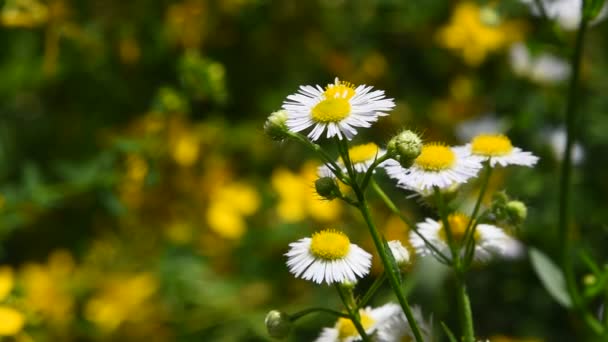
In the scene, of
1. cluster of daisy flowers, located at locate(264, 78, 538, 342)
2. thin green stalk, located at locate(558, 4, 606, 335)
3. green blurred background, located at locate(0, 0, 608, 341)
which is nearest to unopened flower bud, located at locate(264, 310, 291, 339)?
cluster of daisy flowers, located at locate(264, 78, 538, 342)

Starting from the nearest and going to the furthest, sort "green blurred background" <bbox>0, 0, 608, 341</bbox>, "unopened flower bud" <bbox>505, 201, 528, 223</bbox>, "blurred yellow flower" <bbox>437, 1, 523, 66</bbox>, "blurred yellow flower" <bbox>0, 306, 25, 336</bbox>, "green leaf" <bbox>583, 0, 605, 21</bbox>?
"unopened flower bud" <bbox>505, 201, 528, 223</bbox> → "green leaf" <bbox>583, 0, 605, 21</bbox> → "blurred yellow flower" <bbox>0, 306, 25, 336</bbox> → "green blurred background" <bbox>0, 0, 608, 341</bbox> → "blurred yellow flower" <bbox>437, 1, 523, 66</bbox>

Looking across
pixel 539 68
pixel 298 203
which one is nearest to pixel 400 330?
pixel 298 203

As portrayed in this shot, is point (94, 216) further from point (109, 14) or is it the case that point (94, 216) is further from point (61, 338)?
point (109, 14)

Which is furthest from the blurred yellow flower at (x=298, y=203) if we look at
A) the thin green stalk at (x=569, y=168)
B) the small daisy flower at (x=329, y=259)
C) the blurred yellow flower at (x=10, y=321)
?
the small daisy flower at (x=329, y=259)

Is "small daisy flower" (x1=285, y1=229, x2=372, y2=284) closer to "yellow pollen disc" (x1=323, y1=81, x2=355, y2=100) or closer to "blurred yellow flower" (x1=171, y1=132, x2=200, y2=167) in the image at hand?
"yellow pollen disc" (x1=323, y1=81, x2=355, y2=100)

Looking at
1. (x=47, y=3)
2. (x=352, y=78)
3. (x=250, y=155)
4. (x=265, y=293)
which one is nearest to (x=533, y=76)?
(x=352, y=78)

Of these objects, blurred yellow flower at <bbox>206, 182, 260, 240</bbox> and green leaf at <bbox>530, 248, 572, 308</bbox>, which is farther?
blurred yellow flower at <bbox>206, 182, 260, 240</bbox>
